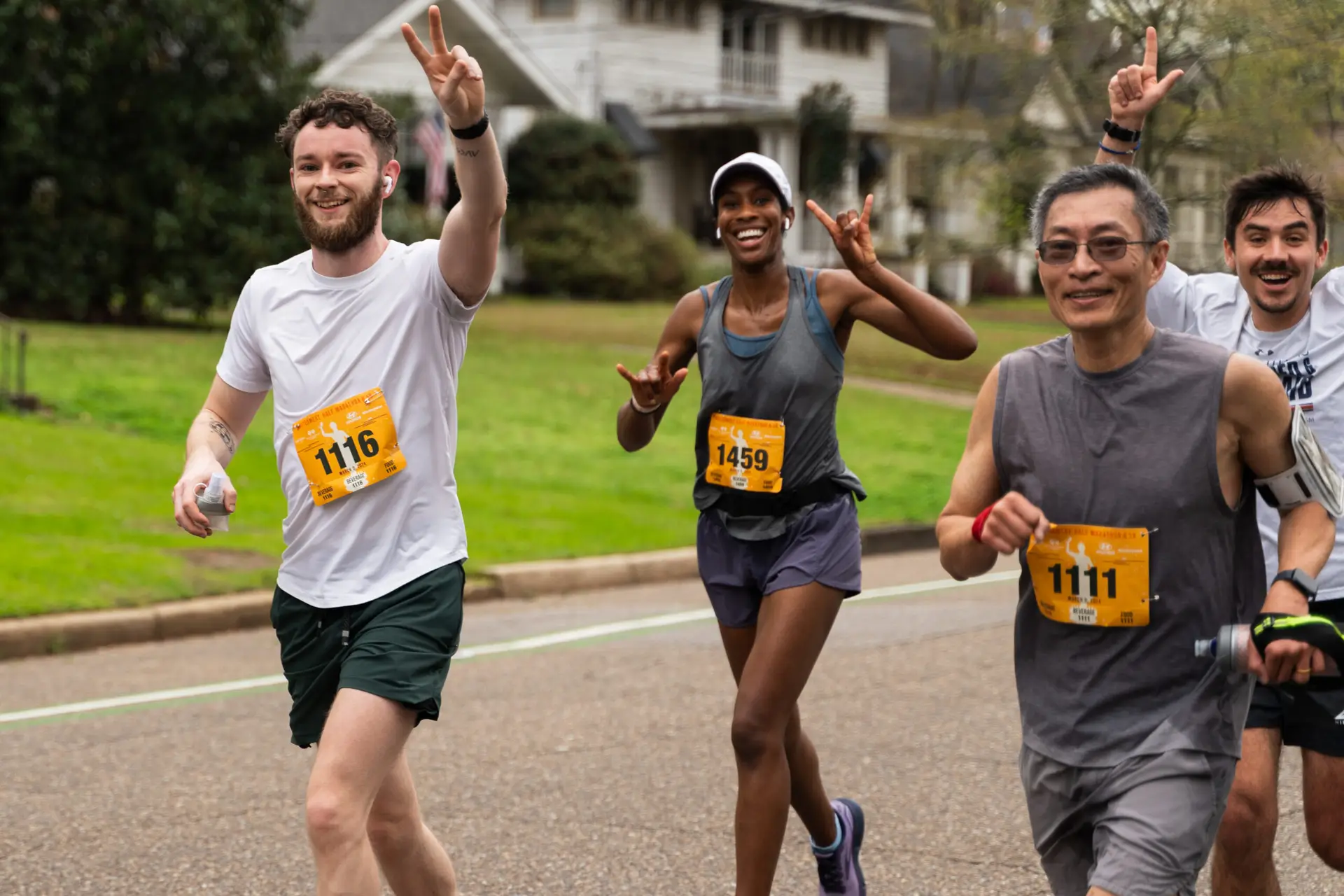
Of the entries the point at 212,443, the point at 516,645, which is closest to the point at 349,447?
the point at 212,443

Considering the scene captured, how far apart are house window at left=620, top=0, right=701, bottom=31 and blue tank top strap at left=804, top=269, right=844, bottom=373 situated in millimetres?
42357

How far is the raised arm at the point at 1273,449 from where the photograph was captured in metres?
3.61

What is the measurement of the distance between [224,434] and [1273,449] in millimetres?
2477

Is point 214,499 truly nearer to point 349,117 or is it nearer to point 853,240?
point 349,117

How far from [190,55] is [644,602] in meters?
18.1

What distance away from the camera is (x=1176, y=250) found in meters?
23.0

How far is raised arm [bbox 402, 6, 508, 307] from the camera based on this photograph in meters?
4.11

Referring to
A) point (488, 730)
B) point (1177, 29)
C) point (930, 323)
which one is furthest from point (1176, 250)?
point (930, 323)

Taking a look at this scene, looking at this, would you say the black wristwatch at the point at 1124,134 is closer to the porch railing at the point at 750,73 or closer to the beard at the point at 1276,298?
the beard at the point at 1276,298

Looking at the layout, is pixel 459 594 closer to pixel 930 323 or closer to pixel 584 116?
pixel 930 323

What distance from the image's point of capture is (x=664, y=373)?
208 inches

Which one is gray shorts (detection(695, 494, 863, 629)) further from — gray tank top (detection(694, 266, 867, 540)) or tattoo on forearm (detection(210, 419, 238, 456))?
tattoo on forearm (detection(210, 419, 238, 456))

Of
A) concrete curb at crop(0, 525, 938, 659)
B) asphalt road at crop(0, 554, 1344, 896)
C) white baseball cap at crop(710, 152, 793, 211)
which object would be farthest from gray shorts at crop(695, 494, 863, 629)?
concrete curb at crop(0, 525, 938, 659)

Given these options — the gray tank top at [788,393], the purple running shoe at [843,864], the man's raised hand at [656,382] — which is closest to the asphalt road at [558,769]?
the purple running shoe at [843,864]
